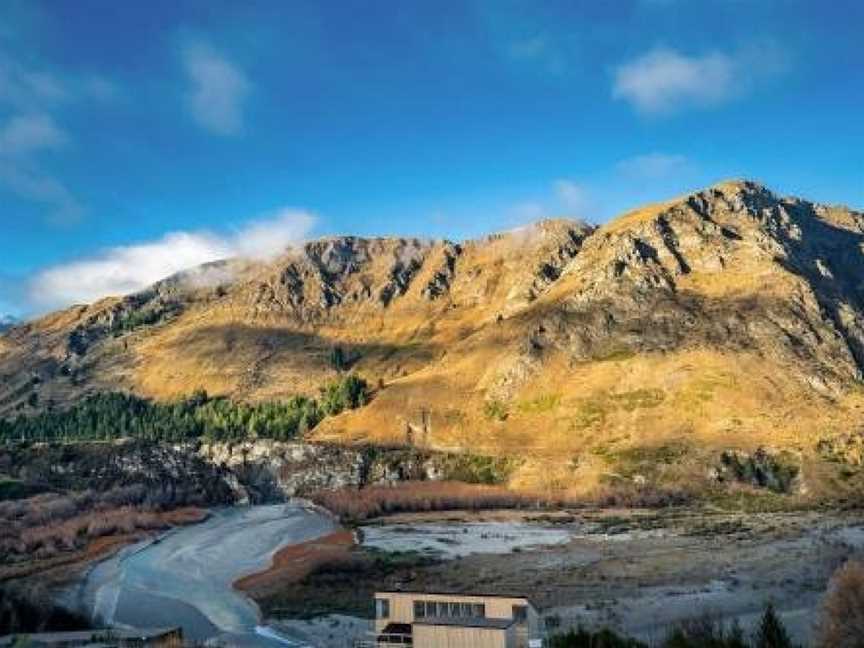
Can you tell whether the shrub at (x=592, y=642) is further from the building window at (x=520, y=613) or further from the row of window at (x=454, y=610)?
the row of window at (x=454, y=610)

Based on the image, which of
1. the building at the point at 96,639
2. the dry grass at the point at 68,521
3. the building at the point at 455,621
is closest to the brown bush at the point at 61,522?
the dry grass at the point at 68,521

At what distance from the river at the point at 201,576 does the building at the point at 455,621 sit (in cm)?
2144

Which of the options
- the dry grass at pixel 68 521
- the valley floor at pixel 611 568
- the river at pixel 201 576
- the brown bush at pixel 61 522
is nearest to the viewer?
the valley floor at pixel 611 568

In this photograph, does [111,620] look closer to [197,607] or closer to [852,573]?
[197,607]

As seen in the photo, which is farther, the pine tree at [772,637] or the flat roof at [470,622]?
the flat roof at [470,622]

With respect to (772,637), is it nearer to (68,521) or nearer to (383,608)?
(383,608)

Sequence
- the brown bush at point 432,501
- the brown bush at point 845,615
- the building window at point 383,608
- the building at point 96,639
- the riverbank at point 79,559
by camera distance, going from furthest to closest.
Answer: the brown bush at point 432,501 < the riverbank at point 79,559 < the building at point 96,639 < the building window at point 383,608 < the brown bush at point 845,615

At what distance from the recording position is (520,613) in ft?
189

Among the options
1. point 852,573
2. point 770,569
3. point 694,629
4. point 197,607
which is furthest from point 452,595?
point 197,607

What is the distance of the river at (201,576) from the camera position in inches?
3826

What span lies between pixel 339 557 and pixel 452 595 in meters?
67.3

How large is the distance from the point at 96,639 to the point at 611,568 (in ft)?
192

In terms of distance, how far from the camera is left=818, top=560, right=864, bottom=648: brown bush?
51.2m

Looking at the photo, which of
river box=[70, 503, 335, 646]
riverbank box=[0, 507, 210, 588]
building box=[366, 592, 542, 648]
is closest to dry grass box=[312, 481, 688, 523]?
river box=[70, 503, 335, 646]
